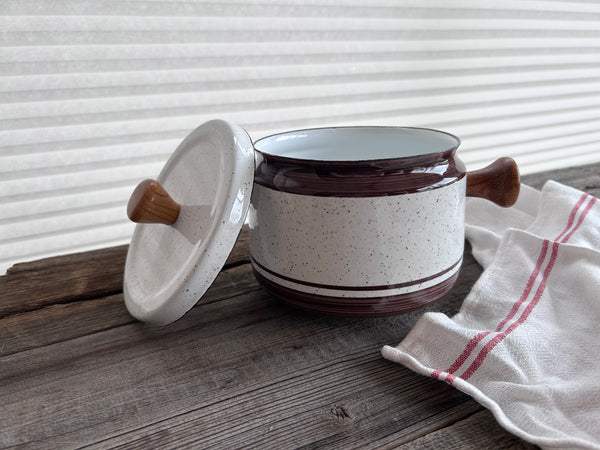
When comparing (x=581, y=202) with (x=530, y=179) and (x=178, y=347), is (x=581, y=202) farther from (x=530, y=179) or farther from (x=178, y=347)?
(x=178, y=347)

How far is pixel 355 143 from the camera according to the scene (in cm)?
72

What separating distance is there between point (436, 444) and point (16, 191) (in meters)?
Answer: 1.28

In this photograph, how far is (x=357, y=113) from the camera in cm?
173

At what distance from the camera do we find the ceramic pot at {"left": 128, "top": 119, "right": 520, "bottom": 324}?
513 mm

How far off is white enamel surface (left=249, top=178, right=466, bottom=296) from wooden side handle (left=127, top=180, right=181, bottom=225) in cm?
10

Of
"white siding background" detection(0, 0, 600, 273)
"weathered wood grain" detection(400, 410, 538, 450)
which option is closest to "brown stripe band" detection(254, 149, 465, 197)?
"weathered wood grain" detection(400, 410, 538, 450)

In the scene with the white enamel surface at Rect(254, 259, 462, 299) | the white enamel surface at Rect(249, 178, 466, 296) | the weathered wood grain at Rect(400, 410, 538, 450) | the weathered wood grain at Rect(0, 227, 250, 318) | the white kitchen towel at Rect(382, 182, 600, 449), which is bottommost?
the weathered wood grain at Rect(0, 227, 250, 318)

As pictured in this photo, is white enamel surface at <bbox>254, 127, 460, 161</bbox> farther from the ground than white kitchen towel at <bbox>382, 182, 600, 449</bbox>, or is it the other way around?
white enamel surface at <bbox>254, 127, 460, 161</bbox>

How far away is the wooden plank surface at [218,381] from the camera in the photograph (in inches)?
17.0

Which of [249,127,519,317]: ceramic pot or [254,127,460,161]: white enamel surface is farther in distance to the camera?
[254,127,460,161]: white enamel surface

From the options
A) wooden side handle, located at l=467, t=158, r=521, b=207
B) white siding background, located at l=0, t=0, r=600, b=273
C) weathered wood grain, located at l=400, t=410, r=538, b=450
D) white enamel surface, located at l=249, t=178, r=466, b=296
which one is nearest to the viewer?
weathered wood grain, located at l=400, t=410, r=538, b=450

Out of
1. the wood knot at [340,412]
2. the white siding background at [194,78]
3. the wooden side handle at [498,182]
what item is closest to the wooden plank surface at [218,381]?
the wood knot at [340,412]

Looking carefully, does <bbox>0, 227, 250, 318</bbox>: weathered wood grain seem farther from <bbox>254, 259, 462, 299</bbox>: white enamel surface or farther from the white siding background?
the white siding background

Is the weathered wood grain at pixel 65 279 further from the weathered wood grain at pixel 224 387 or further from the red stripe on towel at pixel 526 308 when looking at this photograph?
the red stripe on towel at pixel 526 308
